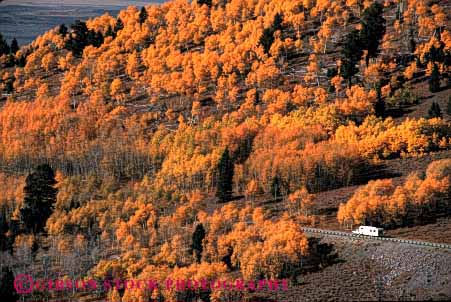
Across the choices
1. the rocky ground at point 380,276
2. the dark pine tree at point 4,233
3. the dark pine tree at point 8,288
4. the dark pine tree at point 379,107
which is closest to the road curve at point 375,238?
the rocky ground at point 380,276

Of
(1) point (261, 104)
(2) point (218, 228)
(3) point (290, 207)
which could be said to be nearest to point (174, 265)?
(2) point (218, 228)

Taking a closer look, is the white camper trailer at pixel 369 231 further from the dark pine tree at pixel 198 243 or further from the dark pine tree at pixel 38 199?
the dark pine tree at pixel 38 199

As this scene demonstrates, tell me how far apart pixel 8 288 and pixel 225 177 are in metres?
43.2

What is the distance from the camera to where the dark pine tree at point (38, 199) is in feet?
557

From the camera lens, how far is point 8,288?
139500 mm

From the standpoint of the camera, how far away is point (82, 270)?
148m

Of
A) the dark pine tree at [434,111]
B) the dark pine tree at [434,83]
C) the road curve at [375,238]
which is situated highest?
the dark pine tree at [434,83]

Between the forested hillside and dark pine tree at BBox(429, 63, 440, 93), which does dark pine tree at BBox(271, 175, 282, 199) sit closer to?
the forested hillside

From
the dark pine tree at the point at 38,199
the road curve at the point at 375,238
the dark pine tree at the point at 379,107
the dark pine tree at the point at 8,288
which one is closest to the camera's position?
the road curve at the point at 375,238

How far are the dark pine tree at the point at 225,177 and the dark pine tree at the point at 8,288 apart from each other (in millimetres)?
38091

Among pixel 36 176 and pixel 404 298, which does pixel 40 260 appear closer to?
pixel 36 176

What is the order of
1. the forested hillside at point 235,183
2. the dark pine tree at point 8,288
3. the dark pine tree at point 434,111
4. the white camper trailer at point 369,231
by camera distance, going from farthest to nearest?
the dark pine tree at point 434,111, the forested hillside at point 235,183, the white camper trailer at point 369,231, the dark pine tree at point 8,288

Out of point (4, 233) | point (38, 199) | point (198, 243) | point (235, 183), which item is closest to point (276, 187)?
point (235, 183)

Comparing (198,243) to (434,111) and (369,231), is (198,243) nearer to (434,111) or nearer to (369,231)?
(369,231)
